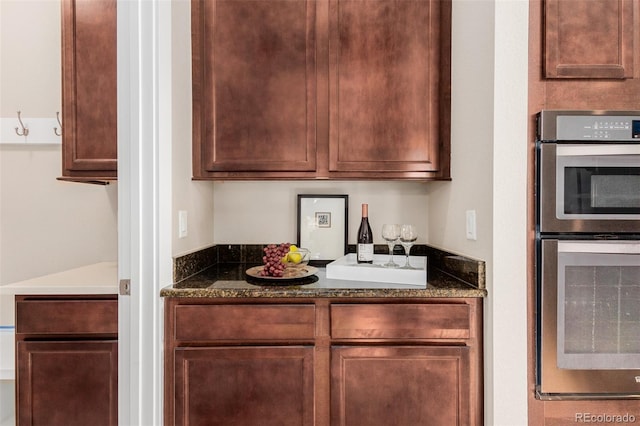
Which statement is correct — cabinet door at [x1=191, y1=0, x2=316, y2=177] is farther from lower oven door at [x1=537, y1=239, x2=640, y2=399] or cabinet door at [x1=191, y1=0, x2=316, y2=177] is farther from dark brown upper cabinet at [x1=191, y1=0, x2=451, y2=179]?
lower oven door at [x1=537, y1=239, x2=640, y2=399]

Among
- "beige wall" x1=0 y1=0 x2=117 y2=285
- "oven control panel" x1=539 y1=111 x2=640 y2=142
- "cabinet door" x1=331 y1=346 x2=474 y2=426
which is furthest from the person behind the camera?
"beige wall" x1=0 y1=0 x2=117 y2=285

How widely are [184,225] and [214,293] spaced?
393 mm

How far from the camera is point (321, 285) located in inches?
57.2

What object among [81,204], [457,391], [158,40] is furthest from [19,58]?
[457,391]

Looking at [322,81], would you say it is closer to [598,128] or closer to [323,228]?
[323,228]

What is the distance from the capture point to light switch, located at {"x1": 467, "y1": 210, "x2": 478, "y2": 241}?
4.62ft

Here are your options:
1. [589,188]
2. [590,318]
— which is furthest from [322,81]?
[590,318]

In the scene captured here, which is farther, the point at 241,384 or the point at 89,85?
the point at 89,85

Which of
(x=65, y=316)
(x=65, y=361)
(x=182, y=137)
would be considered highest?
(x=182, y=137)

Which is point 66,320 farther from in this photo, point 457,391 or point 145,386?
point 457,391

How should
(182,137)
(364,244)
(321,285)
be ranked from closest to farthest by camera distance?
1. (321,285)
2. (182,137)
3. (364,244)

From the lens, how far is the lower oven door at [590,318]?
1.25 m

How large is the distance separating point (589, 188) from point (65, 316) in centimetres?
222

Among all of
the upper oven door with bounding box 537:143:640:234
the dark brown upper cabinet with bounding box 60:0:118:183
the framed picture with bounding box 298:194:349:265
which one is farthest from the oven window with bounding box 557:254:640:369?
the dark brown upper cabinet with bounding box 60:0:118:183
